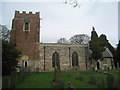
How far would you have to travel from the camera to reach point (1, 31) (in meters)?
41.7

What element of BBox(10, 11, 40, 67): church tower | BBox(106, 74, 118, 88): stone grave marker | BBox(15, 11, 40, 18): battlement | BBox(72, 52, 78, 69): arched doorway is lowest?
BBox(106, 74, 118, 88): stone grave marker

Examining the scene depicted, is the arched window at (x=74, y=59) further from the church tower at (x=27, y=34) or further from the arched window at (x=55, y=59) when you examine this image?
the church tower at (x=27, y=34)

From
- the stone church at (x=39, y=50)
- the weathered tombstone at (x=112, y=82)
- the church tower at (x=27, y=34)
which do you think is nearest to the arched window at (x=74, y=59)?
the stone church at (x=39, y=50)

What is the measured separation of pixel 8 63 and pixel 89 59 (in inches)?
686

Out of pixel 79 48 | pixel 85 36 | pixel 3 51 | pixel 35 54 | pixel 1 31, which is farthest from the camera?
pixel 85 36

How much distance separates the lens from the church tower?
103 ft

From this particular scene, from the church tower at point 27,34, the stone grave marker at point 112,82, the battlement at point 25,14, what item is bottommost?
the stone grave marker at point 112,82

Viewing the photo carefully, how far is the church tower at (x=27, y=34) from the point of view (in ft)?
103

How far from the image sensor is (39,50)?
3219 centimetres

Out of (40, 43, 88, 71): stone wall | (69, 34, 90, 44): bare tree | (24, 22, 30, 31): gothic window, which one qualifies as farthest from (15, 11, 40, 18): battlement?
(69, 34, 90, 44): bare tree

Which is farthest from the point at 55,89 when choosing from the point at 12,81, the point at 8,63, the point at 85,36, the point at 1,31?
the point at 85,36

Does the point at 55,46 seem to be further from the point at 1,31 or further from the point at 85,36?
the point at 85,36

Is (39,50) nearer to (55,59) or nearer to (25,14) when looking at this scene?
(55,59)

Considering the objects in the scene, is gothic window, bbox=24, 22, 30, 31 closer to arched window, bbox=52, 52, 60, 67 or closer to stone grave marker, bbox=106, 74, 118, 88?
arched window, bbox=52, 52, 60, 67
